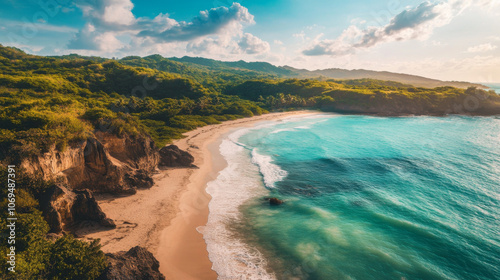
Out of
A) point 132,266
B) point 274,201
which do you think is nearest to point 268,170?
point 274,201

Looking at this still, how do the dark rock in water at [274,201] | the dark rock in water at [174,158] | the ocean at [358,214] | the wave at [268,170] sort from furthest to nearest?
the dark rock in water at [174,158] < the wave at [268,170] < the dark rock in water at [274,201] < the ocean at [358,214]

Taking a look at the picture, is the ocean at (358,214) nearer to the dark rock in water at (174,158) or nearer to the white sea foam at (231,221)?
the white sea foam at (231,221)

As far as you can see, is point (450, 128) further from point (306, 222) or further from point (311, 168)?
point (306, 222)

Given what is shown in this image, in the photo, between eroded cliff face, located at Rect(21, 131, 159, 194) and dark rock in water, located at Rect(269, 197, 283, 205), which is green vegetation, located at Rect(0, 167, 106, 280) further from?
dark rock in water, located at Rect(269, 197, 283, 205)

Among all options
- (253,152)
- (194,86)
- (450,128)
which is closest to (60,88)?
(194,86)

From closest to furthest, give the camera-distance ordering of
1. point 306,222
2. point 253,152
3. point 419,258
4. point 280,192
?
point 419,258 < point 306,222 < point 280,192 < point 253,152

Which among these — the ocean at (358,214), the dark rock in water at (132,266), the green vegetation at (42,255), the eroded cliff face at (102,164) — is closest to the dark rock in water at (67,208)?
the eroded cliff face at (102,164)
